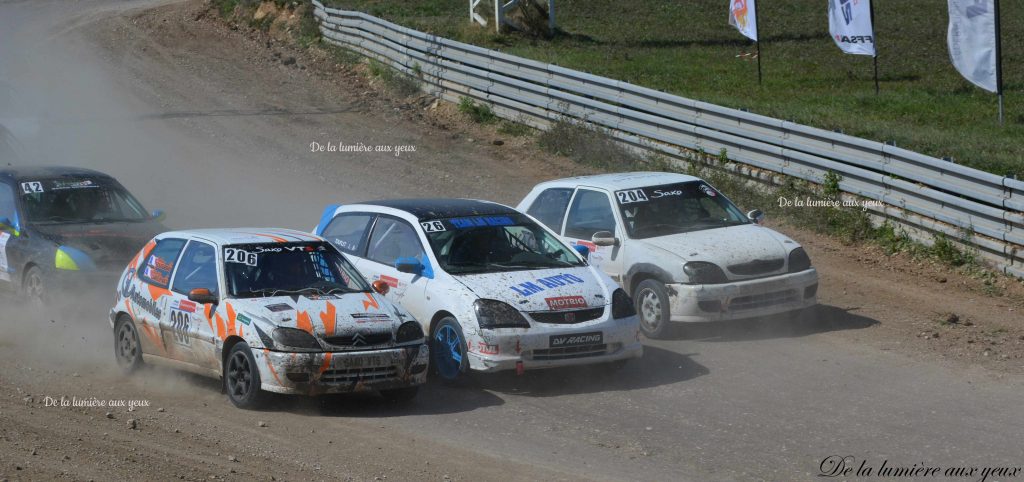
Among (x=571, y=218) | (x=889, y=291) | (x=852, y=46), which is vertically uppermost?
(x=852, y=46)

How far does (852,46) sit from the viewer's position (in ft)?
71.6

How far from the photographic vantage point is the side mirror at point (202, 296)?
9.10 metres

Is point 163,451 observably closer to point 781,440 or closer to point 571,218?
point 781,440

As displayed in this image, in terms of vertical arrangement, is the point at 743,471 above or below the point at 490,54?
below

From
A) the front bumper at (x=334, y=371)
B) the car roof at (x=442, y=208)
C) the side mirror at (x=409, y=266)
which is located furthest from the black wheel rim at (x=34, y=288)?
the front bumper at (x=334, y=371)

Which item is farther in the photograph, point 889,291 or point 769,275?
point 889,291

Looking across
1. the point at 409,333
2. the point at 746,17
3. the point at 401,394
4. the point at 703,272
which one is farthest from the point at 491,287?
the point at 746,17

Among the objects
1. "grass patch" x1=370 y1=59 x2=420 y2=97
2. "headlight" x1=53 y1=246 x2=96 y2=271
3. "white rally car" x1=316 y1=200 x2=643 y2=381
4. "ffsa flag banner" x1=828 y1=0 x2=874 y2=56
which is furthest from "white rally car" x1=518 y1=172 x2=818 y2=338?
"grass patch" x1=370 y1=59 x2=420 y2=97

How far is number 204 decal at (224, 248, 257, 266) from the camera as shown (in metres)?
9.52

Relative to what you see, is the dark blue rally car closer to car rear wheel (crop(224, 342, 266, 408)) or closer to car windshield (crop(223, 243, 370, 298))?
car windshield (crop(223, 243, 370, 298))

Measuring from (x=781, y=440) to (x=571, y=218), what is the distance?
4823 mm

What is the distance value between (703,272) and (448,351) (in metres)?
2.79

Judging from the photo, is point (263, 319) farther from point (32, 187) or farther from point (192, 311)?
point (32, 187)

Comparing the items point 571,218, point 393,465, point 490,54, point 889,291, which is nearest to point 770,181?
point 889,291
